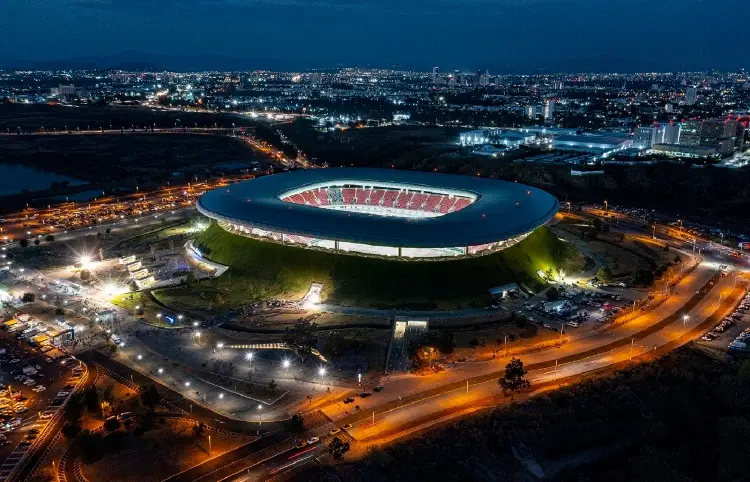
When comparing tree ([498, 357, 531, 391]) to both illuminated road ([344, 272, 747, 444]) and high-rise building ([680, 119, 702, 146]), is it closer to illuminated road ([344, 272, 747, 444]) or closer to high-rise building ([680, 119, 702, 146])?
illuminated road ([344, 272, 747, 444])

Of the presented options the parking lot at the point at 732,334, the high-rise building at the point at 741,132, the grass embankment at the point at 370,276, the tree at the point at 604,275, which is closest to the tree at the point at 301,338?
the grass embankment at the point at 370,276

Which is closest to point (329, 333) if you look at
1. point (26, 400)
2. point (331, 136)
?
point (26, 400)

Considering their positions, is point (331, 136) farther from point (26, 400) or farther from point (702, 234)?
point (26, 400)

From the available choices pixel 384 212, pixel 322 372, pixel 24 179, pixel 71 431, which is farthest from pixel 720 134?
pixel 24 179

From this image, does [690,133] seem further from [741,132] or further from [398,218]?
[398,218]

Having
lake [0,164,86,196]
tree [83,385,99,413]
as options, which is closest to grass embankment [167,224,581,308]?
tree [83,385,99,413]

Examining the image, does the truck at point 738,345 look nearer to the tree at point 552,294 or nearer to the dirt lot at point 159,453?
the tree at point 552,294
